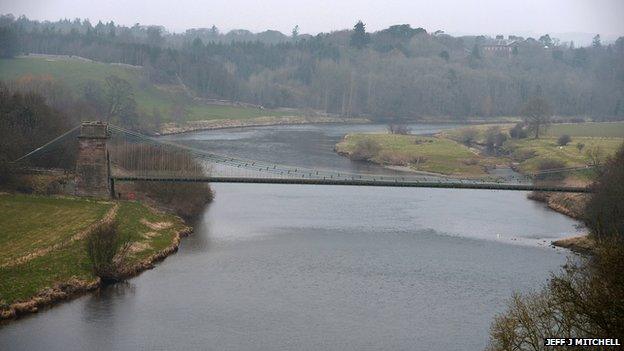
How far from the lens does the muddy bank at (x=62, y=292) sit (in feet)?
102

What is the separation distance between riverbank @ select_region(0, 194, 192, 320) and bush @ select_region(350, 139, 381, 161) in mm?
35584

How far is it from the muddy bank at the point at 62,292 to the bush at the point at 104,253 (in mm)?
413

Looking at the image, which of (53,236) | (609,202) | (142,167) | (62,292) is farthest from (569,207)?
(62,292)

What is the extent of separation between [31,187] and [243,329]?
75.0ft

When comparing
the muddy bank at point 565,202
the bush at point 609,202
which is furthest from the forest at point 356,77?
the bush at point 609,202

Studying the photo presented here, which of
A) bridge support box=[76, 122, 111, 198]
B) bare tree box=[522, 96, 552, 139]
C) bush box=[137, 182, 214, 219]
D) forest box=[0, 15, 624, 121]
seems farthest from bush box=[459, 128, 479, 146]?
bridge support box=[76, 122, 111, 198]

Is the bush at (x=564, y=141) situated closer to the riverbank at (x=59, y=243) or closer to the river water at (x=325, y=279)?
the river water at (x=325, y=279)

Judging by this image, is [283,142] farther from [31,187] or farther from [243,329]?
[243,329]

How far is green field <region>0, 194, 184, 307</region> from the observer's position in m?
33.8

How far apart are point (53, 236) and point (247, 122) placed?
8248 centimetres

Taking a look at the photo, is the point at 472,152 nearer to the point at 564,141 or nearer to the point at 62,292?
the point at 564,141

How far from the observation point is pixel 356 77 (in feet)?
500

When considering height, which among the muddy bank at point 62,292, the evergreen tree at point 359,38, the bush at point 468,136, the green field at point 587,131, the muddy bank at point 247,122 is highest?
the evergreen tree at point 359,38

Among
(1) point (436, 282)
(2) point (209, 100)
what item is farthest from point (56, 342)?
(2) point (209, 100)
